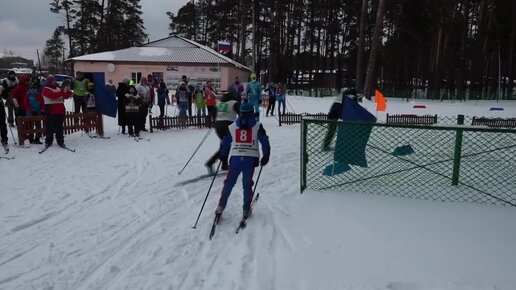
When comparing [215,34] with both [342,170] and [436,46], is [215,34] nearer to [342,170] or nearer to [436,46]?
[436,46]

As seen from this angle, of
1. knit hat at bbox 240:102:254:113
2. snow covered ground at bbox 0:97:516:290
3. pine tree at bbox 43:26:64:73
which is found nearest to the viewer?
snow covered ground at bbox 0:97:516:290

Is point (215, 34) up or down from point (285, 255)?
up

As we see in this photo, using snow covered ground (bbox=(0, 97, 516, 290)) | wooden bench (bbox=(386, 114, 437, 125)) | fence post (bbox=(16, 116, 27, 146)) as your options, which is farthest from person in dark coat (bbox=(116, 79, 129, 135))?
wooden bench (bbox=(386, 114, 437, 125))

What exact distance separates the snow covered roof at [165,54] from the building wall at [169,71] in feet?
1.46

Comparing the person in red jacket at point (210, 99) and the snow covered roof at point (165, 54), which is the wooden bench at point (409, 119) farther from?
the snow covered roof at point (165, 54)

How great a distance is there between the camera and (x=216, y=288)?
3.76 m

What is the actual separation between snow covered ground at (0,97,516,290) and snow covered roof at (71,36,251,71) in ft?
95.8

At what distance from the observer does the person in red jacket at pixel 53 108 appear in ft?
32.3

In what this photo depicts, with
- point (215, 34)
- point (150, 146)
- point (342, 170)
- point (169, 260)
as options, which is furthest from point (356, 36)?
point (169, 260)

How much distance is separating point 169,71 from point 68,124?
2440 cm

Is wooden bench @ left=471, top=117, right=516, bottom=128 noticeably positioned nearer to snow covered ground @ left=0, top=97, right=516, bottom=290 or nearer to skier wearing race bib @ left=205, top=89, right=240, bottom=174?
snow covered ground @ left=0, top=97, right=516, bottom=290

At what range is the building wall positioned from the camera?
1380 inches

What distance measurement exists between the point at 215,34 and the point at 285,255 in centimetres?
5263

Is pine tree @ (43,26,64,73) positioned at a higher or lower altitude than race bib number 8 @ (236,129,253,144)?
higher
